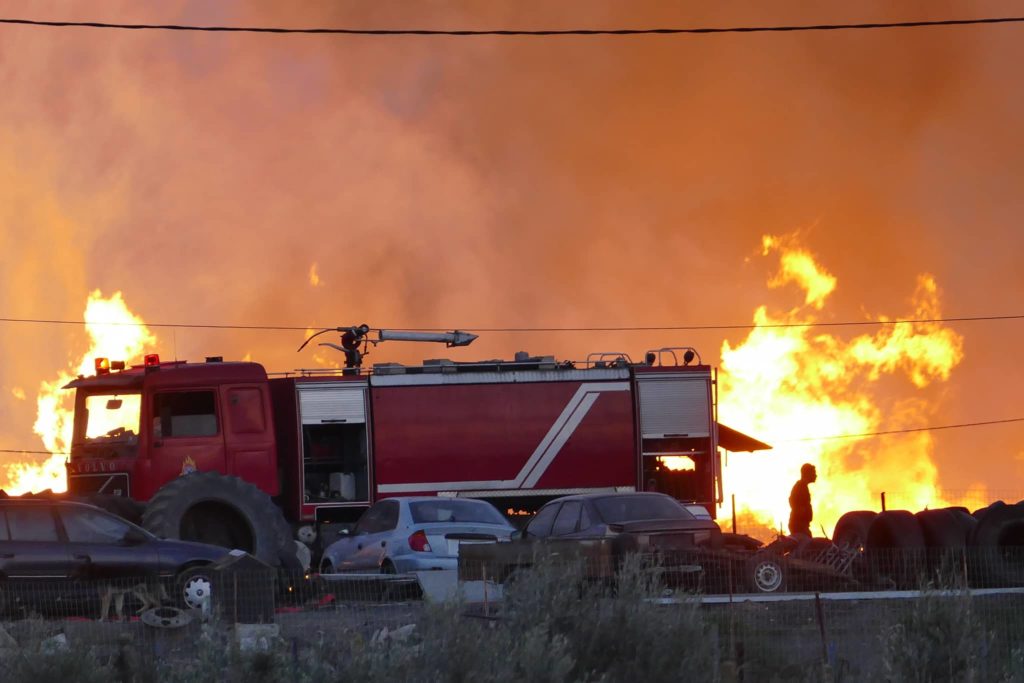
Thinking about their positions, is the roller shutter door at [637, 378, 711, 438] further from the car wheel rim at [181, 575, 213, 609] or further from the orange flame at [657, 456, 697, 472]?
the car wheel rim at [181, 575, 213, 609]

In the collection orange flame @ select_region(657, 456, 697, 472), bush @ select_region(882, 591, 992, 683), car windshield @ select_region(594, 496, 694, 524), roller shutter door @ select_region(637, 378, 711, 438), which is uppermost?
roller shutter door @ select_region(637, 378, 711, 438)

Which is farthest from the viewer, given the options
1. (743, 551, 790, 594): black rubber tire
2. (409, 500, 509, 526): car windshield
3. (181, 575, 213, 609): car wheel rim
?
(409, 500, 509, 526): car windshield

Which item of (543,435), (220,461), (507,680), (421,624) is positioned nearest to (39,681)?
(421,624)

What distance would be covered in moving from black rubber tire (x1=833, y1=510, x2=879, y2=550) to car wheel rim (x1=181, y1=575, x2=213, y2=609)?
1003cm

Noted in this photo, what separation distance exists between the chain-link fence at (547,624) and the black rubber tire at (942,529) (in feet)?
4.40

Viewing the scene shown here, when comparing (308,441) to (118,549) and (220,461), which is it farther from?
(118,549)

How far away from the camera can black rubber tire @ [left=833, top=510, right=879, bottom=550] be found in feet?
78.9

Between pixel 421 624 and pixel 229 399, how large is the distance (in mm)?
14306

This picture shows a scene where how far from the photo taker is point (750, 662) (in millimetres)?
13625

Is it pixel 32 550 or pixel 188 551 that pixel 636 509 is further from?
pixel 32 550

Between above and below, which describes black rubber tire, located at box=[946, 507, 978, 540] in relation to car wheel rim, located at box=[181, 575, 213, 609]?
above

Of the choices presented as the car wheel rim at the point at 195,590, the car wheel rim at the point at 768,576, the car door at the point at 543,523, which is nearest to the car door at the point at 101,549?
the car wheel rim at the point at 195,590

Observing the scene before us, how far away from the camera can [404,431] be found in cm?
2702

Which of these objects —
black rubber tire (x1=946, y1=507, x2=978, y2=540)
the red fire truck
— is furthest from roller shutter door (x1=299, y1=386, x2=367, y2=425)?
black rubber tire (x1=946, y1=507, x2=978, y2=540)
